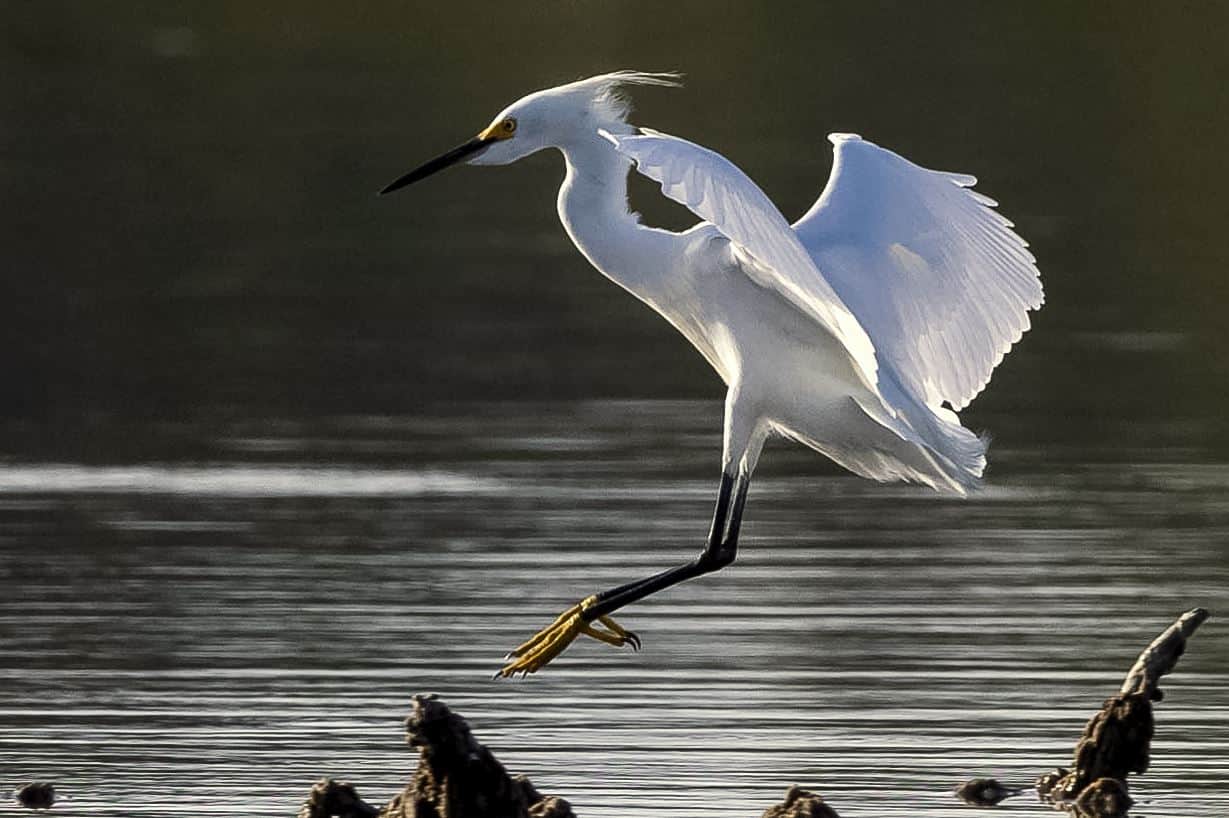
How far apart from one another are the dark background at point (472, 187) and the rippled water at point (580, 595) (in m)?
1.42

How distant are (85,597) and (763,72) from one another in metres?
19.6

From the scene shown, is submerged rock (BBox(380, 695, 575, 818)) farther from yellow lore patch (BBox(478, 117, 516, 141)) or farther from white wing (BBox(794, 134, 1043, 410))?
yellow lore patch (BBox(478, 117, 516, 141))

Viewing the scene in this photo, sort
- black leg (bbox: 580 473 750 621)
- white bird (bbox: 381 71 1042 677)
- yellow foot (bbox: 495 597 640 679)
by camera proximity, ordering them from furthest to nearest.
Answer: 1. black leg (bbox: 580 473 750 621)
2. white bird (bbox: 381 71 1042 677)
3. yellow foot (bbox: 495 597 640 679)

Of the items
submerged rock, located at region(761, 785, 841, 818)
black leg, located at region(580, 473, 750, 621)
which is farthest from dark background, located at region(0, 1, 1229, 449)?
submerged rock, located at region(761, 785, 841, 818)

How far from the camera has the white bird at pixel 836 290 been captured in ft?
30.3

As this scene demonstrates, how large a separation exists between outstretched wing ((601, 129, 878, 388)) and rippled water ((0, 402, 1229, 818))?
1528 mm

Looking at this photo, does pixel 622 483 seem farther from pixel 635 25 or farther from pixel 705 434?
pixel 635 25

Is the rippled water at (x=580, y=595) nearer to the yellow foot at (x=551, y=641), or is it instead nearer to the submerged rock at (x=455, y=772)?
the yellow foot at (x=551, y=641)

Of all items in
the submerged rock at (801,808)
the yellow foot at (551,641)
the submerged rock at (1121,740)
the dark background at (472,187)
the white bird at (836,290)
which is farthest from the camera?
the dark background at (472,187)

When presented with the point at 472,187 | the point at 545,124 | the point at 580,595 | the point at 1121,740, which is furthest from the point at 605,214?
the point at 472,187

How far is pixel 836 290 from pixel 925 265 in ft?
1.82

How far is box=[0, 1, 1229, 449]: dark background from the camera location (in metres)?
16.4

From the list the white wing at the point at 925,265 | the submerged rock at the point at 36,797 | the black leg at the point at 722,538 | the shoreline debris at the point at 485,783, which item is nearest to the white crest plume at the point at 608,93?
the white wing at the point at 925,265

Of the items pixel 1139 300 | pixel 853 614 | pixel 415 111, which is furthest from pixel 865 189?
pixel 415 111
